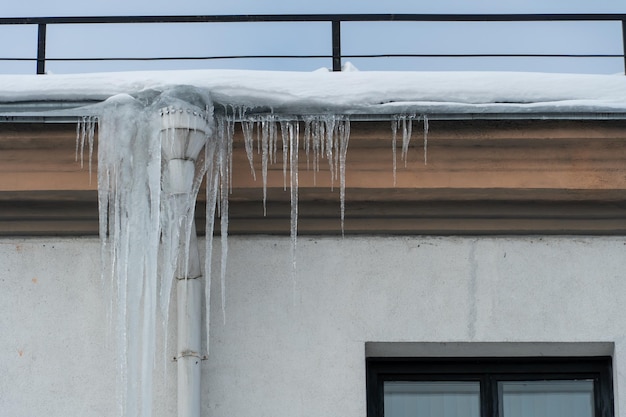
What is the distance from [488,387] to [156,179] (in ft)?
6.30

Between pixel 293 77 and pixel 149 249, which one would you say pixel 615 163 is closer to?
pixel 293 77

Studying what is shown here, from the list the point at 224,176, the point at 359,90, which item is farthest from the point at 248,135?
the point at 359,90

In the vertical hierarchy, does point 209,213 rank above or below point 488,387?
above

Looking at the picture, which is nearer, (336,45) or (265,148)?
(265,148)

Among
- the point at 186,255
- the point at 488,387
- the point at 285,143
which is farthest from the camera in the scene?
the point at 488,387

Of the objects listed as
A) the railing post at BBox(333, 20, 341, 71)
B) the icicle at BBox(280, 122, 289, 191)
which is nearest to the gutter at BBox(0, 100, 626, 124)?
the icicle at BBox(280, 122, 289, 191)

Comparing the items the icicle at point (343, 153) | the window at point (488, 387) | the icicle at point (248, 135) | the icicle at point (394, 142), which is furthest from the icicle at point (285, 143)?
the window at point (488, 387)

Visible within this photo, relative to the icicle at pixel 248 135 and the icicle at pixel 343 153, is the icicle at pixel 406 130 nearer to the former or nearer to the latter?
the icicle at pixel 343 153

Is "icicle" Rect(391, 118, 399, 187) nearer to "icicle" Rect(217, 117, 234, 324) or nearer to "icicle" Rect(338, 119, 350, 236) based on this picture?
"icicle" Rect(338, 119, 350, 236)

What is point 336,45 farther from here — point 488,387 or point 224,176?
point 488,387

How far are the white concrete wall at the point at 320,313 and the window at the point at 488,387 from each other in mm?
113

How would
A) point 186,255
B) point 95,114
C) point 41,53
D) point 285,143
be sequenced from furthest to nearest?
1. point 41,53
2. point 186,255
3. point 285,143
4. point 95,114

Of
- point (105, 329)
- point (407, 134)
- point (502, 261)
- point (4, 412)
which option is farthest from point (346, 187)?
point (4, 412)

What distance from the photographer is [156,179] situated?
7293 mm
